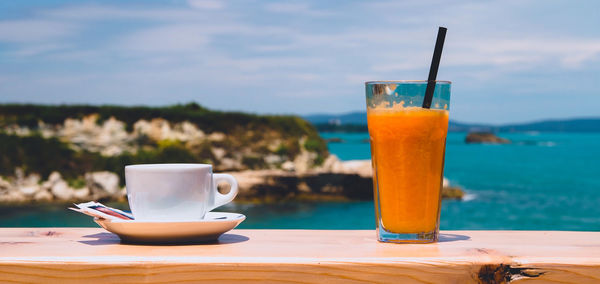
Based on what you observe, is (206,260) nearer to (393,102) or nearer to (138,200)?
(138,200)

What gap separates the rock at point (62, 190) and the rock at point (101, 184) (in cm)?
83

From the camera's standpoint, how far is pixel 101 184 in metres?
27.5

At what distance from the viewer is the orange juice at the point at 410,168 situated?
1.58 meters

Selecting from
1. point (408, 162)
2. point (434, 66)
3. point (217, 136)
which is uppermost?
point (217, 136)

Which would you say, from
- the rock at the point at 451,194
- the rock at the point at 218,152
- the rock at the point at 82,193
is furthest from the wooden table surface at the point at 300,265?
the rock at the point at 451,194

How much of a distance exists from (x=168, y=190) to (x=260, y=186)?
2794cm

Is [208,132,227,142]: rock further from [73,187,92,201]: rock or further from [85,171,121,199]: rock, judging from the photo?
[73,187,92,201]: rock

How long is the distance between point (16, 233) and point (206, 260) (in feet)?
2.39

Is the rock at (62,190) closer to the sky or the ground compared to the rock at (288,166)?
closer to the ground

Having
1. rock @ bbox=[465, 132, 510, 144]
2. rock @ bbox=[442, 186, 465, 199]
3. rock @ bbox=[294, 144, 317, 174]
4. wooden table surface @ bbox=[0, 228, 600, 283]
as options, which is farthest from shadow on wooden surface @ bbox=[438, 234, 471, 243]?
rock @ bbox=[465, 132, 510, 144]

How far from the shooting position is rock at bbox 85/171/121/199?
27438 millimetres

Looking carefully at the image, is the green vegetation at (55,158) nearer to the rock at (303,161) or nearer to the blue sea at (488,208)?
the blue sea at (488,208)

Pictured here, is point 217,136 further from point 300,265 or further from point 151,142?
point 300,265

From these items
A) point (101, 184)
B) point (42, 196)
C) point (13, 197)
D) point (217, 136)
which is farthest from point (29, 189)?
point (217, 136)
